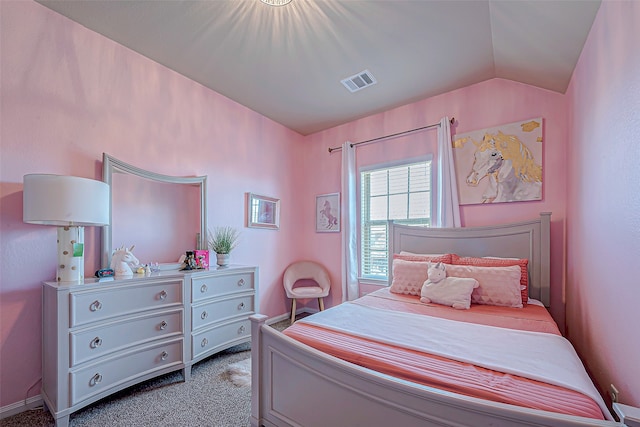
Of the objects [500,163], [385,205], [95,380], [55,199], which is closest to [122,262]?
[55,199]

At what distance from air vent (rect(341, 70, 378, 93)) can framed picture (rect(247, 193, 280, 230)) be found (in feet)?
5.44

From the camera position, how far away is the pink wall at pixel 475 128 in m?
2.48

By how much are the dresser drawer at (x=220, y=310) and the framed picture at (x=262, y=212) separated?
3.18 feet

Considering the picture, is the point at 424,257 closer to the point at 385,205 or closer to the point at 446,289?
the point at 446,289

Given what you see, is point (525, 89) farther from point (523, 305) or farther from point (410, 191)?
point (523, 305)

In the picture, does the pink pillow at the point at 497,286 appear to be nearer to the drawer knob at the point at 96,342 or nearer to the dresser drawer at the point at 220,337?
the dresser drawer at the point at 220,337

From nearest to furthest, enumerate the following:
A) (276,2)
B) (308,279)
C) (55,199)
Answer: (55,199)
(276,2)
(308,279)

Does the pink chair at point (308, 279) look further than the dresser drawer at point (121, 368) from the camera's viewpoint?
Yes

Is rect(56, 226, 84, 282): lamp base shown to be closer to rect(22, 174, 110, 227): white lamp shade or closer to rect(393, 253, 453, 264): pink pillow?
rect(22, 174, 110, 227): white lamp shade

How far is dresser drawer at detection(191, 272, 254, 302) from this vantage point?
7.70 ft

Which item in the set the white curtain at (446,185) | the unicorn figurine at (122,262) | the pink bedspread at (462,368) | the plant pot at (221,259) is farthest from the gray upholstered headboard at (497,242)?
the unicorn figurine at (122,262)

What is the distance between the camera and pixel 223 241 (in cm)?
287

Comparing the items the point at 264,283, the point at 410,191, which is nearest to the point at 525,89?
the point at 410,191

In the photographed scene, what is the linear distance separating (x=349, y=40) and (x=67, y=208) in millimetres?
2310
